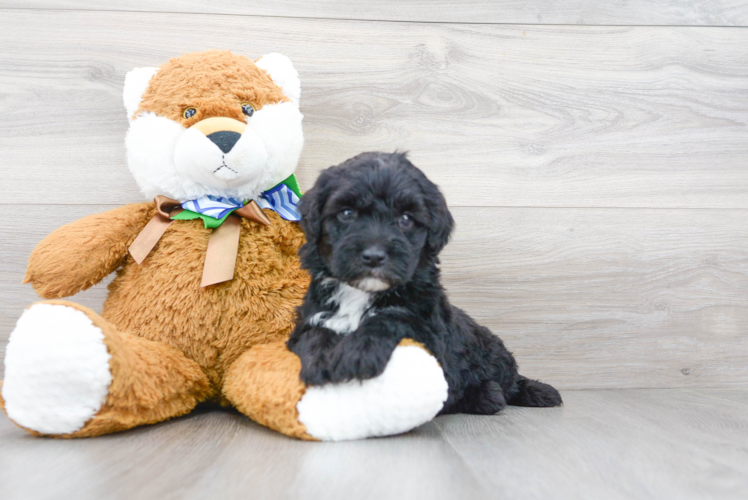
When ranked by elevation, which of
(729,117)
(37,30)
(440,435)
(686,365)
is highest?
(37,30)

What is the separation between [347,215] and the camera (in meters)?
1.33

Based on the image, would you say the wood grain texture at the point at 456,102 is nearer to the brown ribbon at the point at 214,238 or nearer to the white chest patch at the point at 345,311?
the brown ribbon at the point at 214,238

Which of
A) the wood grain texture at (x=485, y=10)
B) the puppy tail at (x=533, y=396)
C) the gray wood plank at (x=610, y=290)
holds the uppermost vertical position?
the wood grain texture at (x=485, y=10)

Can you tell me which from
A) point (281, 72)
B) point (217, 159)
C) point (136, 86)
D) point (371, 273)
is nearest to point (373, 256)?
point (371, 273)

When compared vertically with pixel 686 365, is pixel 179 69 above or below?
above

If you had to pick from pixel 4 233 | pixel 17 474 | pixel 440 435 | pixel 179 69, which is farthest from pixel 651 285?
pixel 4 233

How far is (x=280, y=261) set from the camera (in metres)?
1.63

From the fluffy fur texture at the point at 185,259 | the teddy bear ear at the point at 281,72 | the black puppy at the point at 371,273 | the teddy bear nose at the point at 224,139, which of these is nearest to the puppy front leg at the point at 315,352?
the black puppy at the point at 371,273

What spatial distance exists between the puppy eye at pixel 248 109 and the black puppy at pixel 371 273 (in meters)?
0.35

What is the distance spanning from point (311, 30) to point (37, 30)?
883mm

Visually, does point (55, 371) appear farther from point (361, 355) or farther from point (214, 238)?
point (361, 355)

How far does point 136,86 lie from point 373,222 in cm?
83

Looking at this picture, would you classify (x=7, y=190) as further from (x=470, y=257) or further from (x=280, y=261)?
(x=470, y=257)

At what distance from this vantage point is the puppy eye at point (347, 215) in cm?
133
